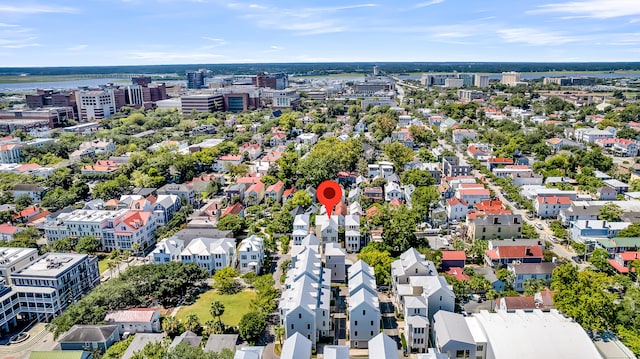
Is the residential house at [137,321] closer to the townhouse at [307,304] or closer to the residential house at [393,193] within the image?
the townhouse at [307,304]

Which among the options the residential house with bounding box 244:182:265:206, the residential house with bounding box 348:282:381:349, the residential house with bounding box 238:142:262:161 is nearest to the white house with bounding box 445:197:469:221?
the residential house with bounding box 244:182:265:206

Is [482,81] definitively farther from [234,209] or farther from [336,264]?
[336,264]

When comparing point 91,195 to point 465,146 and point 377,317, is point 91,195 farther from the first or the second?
point 465,146

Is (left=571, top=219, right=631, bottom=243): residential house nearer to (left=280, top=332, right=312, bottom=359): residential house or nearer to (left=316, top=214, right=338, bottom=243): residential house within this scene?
(left=316, top=214, right=338, bottom=243): residential house

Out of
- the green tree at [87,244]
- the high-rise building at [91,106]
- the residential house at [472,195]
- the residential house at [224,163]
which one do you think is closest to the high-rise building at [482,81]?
the residential house at [224,163]

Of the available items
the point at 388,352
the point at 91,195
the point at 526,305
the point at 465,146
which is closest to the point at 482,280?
the point at 526,305

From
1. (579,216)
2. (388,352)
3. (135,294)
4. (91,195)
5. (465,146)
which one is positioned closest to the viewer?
(388,352)

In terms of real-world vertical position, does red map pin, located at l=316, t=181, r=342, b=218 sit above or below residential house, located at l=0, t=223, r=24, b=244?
above
